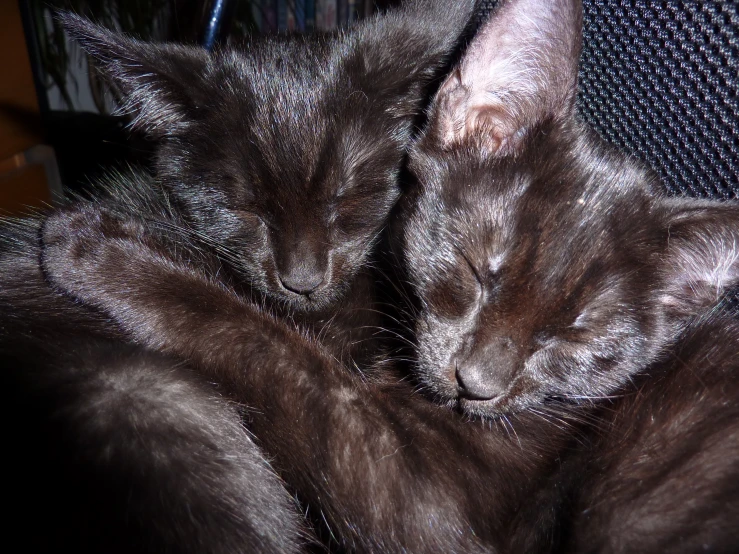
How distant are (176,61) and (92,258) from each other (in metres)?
0.37

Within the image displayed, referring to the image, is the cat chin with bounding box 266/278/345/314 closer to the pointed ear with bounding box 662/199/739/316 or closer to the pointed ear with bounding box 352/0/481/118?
the pointed ear with bounding box 352/0/481/118

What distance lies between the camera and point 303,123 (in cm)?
102

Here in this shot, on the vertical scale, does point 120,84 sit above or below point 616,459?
above

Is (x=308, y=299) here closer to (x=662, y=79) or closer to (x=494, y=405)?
(x=494, y=405)

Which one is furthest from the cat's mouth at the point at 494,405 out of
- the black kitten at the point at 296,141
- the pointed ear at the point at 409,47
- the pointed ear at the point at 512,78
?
the pointed ear at the point at 409,47

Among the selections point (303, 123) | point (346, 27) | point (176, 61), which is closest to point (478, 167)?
point (303, 123)

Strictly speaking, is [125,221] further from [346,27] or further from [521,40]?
[521,40]

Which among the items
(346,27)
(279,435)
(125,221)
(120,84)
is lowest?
(279,435)

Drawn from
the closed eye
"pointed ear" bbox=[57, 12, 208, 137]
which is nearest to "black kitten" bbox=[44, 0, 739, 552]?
the closed eye

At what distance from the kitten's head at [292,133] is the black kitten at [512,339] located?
0.11 metres

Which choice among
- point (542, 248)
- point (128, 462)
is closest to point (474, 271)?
point (542, 248)

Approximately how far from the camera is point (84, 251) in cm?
93

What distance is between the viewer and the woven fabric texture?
76 cm

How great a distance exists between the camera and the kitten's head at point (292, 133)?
1014mm
